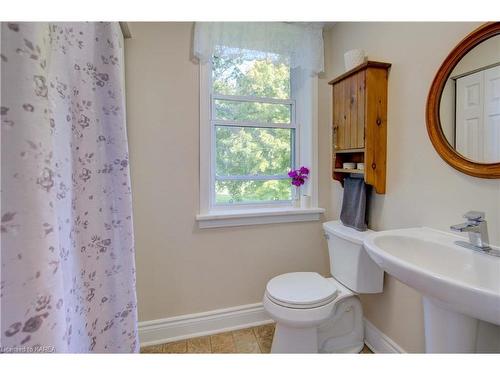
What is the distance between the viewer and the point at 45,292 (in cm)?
44

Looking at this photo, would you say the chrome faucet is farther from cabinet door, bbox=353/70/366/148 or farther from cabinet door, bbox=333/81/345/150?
cabinet door, bbox=333/81/345/150

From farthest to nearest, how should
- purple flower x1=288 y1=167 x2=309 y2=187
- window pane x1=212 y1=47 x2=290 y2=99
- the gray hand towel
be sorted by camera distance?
purple flower x1=288 y1=167 x2=309 y2=187 → window pane x1=212 y1=47 x2=290 y2=99 → the gray hand towel

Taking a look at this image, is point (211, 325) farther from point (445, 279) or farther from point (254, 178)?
point (445, 279)

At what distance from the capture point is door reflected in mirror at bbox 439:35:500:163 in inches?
35.2

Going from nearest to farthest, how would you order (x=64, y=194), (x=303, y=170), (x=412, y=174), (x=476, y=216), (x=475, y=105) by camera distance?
1. (x=64, y=194)
2. (x=476, y=216)
3. (x=475, y=105)
4. (x=412, y=174)
5. (x=303, y=170)

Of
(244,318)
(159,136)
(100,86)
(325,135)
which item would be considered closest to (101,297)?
(100,86)

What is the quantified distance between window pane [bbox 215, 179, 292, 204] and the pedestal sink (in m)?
0.92

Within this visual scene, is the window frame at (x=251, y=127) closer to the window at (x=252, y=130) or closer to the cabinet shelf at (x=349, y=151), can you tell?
the window at (x=252, y=130)

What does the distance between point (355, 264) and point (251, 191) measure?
33.5 inches

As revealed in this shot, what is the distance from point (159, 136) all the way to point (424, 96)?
143cm

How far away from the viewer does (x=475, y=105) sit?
0.96 meters

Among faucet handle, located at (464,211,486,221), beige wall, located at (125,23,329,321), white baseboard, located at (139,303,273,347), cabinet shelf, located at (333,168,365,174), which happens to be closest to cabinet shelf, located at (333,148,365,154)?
cabinet shelf, located at (333,168,365,174)

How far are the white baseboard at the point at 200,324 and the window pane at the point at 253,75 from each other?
60.3 inches

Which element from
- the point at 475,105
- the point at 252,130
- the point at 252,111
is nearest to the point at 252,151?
the point at 252,130
